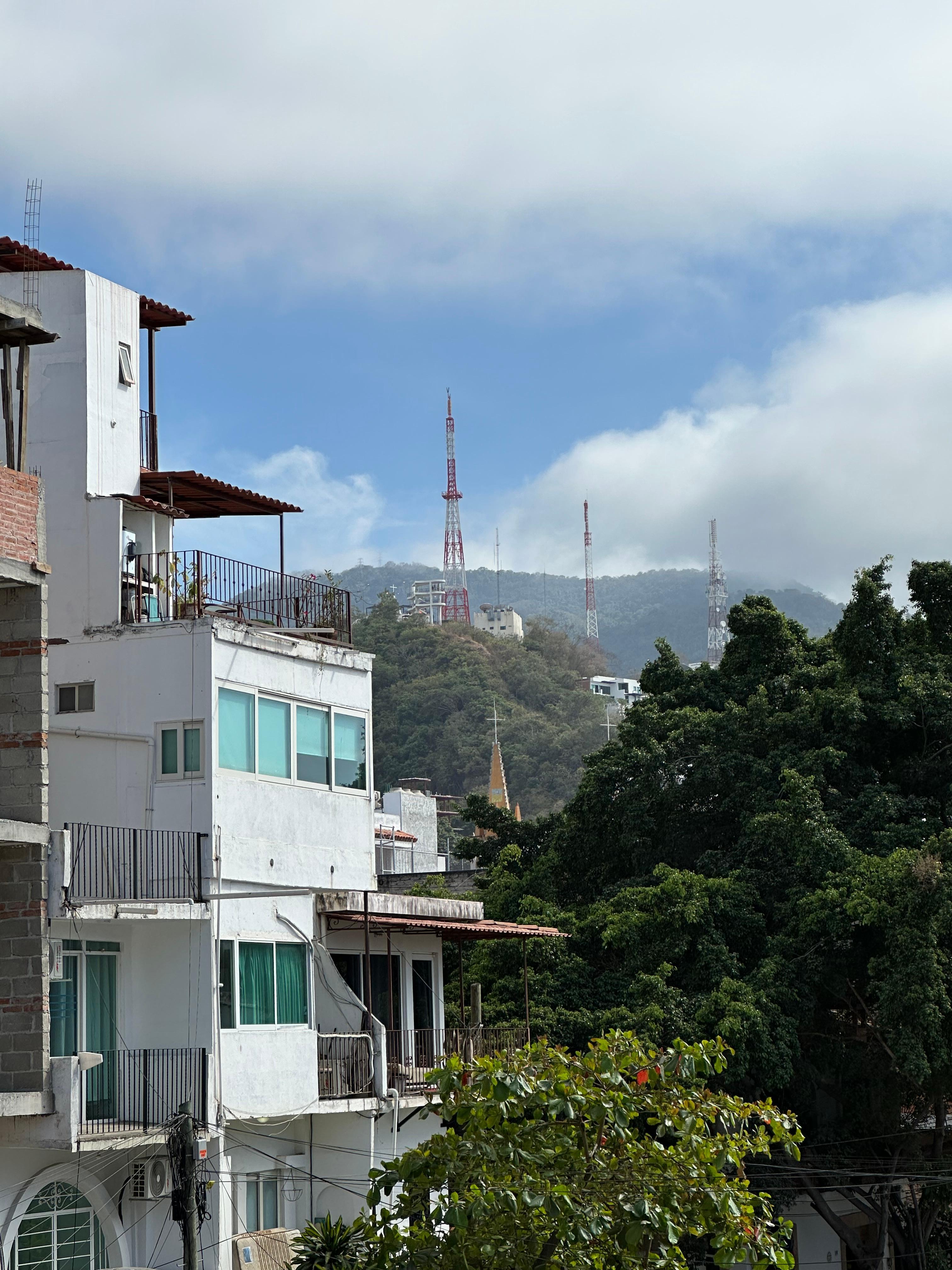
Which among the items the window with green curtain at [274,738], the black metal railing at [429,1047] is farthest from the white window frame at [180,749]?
the black metal railing at [429,1047]

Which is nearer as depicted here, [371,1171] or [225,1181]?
[371,1171]

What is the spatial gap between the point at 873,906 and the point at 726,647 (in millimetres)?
10671

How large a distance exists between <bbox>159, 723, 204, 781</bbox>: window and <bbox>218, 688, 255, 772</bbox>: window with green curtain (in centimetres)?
33

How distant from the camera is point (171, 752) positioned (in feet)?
82.4

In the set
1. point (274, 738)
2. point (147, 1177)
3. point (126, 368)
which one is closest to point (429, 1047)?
point (274, 738)

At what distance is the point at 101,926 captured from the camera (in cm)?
2369

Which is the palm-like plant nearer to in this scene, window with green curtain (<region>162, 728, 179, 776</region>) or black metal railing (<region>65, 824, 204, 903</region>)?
black metal railing (<region>65, 824, 204, 903</region>)

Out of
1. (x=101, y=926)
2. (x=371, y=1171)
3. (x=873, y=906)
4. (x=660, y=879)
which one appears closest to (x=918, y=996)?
(x=873, y=906)

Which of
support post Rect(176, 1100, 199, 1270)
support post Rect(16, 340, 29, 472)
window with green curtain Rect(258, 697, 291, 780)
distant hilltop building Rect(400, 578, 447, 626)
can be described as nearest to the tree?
support post Rect(176, 1100, 199, 1270)

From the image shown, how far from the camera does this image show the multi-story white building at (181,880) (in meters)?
22.9

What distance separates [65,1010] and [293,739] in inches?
228

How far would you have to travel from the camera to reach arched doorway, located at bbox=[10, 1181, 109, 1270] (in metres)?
22.0

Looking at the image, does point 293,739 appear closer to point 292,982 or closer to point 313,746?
point 313,746

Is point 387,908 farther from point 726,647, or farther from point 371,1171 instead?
point 726,647
